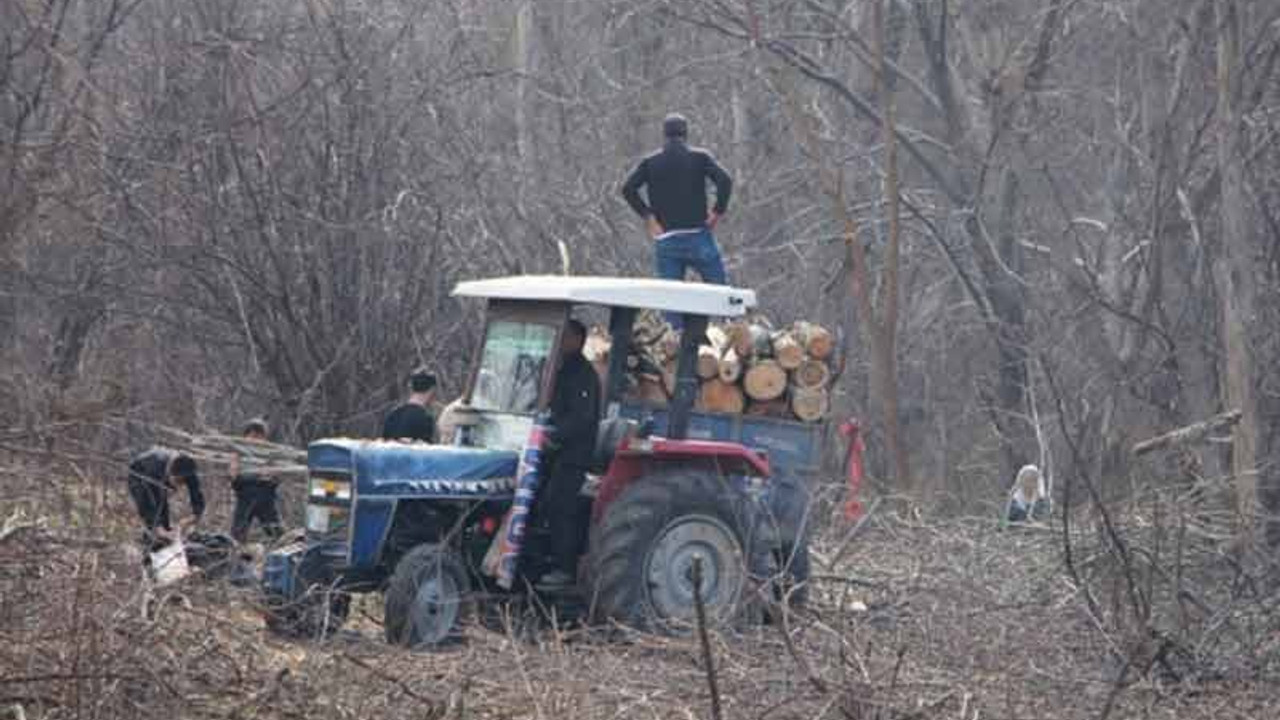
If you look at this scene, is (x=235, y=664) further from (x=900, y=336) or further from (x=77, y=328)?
(x=900, y=336)

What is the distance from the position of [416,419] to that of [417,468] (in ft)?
5.89

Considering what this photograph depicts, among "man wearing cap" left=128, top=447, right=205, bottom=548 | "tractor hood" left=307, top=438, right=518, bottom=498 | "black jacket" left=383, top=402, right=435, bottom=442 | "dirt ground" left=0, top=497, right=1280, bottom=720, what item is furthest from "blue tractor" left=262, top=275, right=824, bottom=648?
"black jacket" left=383, top=402, right=435, bottom=442

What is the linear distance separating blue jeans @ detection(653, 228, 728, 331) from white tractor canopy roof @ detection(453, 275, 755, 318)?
7.47 feet

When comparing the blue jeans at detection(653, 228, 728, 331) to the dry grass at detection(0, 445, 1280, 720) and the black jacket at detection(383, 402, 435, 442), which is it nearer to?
the black jacket at detection(383, 402, 435, 442)

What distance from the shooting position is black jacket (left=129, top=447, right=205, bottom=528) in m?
13.4

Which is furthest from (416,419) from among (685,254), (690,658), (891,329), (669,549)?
(891,329)

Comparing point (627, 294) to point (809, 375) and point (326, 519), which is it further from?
point (326, 519)

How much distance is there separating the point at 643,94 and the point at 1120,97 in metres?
5.83

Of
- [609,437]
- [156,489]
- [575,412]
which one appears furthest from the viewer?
[156,489]

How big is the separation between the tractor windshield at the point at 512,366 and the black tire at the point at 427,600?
1.01 m

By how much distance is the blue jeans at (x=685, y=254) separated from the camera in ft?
52.0

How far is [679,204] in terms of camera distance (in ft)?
52.6

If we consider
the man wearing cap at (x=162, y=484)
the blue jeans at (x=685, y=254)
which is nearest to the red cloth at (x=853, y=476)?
the blue jeans at (x=685, y=254)

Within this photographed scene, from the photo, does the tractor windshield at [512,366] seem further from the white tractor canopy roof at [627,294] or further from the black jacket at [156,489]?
the black jacket at [156,489]
